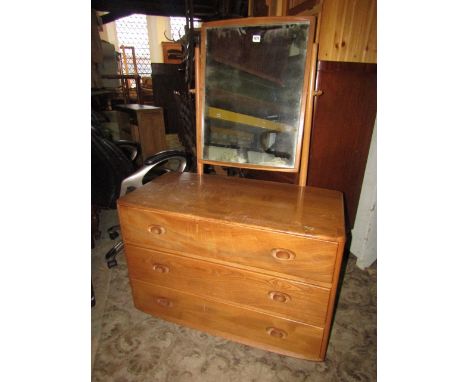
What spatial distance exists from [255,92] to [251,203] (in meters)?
0.54

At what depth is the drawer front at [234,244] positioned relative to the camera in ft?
2.79

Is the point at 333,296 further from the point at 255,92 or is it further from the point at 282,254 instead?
the point at 255,92

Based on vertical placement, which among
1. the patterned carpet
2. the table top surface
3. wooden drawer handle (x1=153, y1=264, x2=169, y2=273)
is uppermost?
the table top surface

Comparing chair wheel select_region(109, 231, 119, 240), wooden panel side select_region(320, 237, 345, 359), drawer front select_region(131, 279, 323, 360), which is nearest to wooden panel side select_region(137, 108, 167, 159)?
chair wheel select_region(109, 231, 119, 240)

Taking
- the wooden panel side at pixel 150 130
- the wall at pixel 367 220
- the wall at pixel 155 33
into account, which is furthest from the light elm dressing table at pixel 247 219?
the wall at pixel 155 33

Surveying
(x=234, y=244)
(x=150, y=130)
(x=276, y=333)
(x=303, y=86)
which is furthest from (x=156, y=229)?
(x=150, y=130)

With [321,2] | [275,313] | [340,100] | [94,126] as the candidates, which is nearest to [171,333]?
[275,313]

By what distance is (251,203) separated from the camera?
1019mm

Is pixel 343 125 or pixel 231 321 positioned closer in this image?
pixel 231 321

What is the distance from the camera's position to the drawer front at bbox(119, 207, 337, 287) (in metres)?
0.85

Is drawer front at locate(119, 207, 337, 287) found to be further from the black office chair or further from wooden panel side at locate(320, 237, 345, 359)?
the black office chair

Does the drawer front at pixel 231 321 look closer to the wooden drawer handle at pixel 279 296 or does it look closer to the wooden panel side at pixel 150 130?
the wooden drawer handle at pixel 279 296
